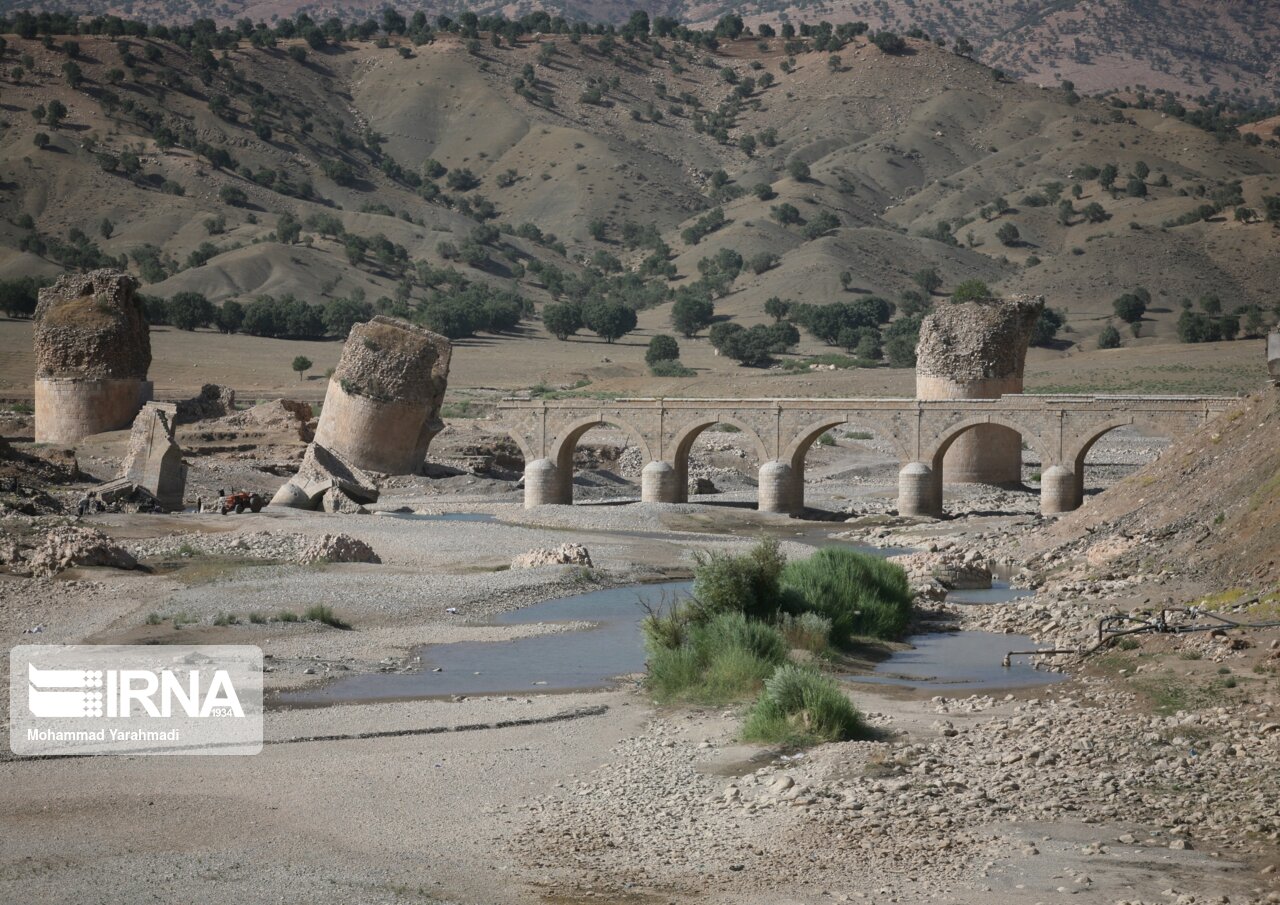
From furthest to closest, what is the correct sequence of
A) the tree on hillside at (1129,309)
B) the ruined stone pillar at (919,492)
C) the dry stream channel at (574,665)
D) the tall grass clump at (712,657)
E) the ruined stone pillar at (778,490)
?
1. the tree on hillside at (1129,309)
2. the ruined stone pillar at (778,490)
3. the ruined stone pillar at (919,492)
4. the dry stream channel at (574,665)
5. the tall grass clump at (712,657)

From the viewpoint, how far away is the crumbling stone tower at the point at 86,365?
4691 cm

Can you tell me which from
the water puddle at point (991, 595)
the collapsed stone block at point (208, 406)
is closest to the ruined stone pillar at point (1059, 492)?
the water puddle at point (991, 595)

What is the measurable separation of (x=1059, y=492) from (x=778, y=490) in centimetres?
758

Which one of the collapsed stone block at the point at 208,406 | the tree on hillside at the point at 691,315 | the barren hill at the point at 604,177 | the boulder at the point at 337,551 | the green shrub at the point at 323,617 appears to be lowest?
the green shrub at the point at 323,617

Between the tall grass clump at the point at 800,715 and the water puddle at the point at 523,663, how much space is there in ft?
12.2

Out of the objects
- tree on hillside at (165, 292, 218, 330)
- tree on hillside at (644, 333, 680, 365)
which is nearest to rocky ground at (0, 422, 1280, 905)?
tree on hillside at (644, 333, 680, 365)

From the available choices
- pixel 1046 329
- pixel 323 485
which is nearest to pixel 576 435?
pixel 323 485

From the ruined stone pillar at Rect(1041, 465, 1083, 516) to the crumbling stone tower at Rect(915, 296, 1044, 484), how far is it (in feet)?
17.8

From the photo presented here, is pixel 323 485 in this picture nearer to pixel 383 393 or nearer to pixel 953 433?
pixel 383 393

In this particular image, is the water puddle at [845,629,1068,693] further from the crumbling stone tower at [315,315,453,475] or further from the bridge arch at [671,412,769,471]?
the crumbling stone tower at [315,315,453,475]

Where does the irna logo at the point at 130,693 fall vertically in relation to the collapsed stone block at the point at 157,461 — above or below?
below

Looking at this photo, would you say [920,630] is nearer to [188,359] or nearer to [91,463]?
[91,463]

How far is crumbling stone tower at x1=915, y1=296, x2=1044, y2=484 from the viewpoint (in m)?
46.1

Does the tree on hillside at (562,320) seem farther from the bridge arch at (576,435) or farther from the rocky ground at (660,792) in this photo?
the rocky ground at (660,792)
